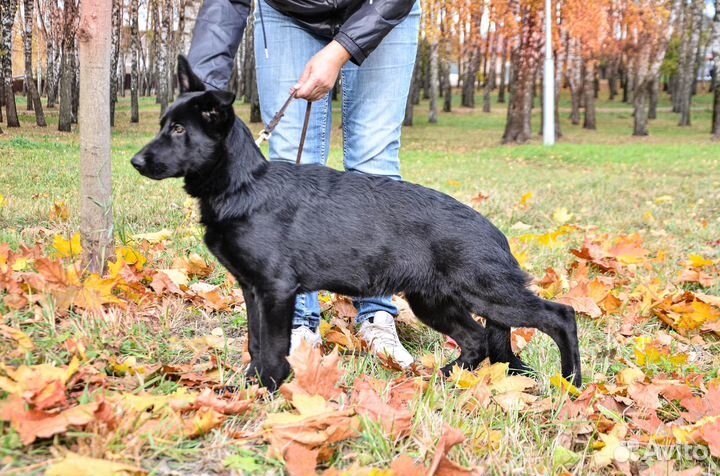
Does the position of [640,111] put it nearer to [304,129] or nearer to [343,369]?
[304,129]

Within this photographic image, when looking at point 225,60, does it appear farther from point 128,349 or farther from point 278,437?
point 278,437

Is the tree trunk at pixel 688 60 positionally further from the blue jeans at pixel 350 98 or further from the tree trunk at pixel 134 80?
the blue jeans at pixel 350 98

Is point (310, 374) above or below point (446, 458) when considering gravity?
above

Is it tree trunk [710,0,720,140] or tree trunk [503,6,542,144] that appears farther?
tree trunk [710,0,720,140]

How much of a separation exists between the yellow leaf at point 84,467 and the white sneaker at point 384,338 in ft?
4.79

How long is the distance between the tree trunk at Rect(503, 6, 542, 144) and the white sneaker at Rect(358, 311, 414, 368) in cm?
1685

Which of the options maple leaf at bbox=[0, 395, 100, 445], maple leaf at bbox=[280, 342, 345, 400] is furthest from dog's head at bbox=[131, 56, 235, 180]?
maple leaf at bbox=[0, 395, 100, 445]

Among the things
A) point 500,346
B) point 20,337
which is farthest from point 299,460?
point 500,346

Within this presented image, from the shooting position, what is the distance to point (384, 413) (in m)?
2.06

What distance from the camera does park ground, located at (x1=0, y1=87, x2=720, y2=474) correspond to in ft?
6.13

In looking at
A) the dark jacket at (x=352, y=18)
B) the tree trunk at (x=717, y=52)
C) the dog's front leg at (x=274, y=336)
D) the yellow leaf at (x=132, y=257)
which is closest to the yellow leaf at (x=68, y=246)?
the yellow leaf at (x=132, y=257)

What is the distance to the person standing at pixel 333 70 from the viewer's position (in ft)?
9.47

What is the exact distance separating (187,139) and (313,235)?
0.60m

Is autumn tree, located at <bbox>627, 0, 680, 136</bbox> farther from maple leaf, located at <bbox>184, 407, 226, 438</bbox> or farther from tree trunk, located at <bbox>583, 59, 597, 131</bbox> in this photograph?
maple leaf, located at <bbox>184, 407, 226, 438</bbox>
